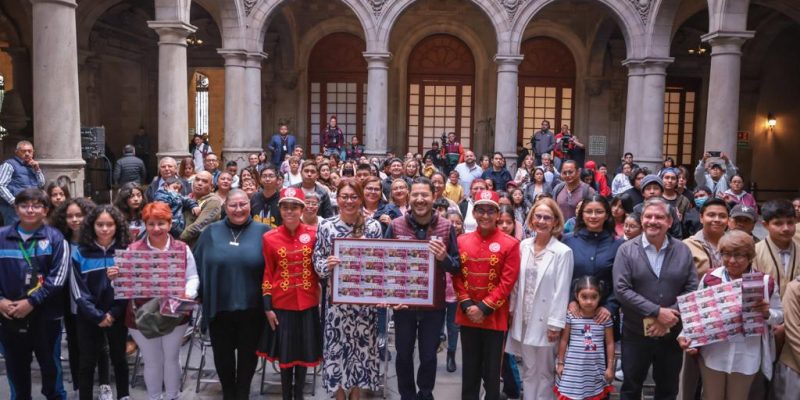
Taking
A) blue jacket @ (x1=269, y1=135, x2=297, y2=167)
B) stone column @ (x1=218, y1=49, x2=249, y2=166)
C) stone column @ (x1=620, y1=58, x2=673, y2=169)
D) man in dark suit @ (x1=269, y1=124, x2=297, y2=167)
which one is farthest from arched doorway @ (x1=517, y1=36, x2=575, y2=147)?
stone column @ (x1=218, y1=49, x2=249, y2=166)

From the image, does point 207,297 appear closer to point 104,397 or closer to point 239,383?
point 239,383

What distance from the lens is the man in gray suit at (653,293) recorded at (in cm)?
453

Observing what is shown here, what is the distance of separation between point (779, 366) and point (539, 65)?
1756 centimetres

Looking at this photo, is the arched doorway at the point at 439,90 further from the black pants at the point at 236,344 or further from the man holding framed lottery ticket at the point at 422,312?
the black pants at the point at 236,344

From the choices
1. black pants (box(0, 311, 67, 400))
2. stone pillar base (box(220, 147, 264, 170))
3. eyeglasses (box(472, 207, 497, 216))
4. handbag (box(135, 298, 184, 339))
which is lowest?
black pants (box(0, 311, 67, 400))

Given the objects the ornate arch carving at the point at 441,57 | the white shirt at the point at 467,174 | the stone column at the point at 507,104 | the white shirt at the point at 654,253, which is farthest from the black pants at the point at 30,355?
the ornate arch carving at the point at 441,57

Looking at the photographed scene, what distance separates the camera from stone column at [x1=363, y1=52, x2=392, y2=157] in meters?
16.2

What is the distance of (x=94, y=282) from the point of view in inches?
195

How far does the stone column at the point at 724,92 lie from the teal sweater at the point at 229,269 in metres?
Result: 11.2

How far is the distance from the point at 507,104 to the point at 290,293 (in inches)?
479

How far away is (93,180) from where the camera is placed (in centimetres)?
1825

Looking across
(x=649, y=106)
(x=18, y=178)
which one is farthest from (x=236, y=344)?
(x=649, y=106)

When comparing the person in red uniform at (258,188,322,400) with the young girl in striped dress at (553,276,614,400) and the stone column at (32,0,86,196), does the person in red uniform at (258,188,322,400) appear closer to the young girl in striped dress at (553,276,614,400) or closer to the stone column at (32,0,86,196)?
the young girl in striped dress at (553,276,614,400)

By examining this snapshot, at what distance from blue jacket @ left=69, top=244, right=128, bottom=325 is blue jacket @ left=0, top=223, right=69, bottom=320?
13cm
